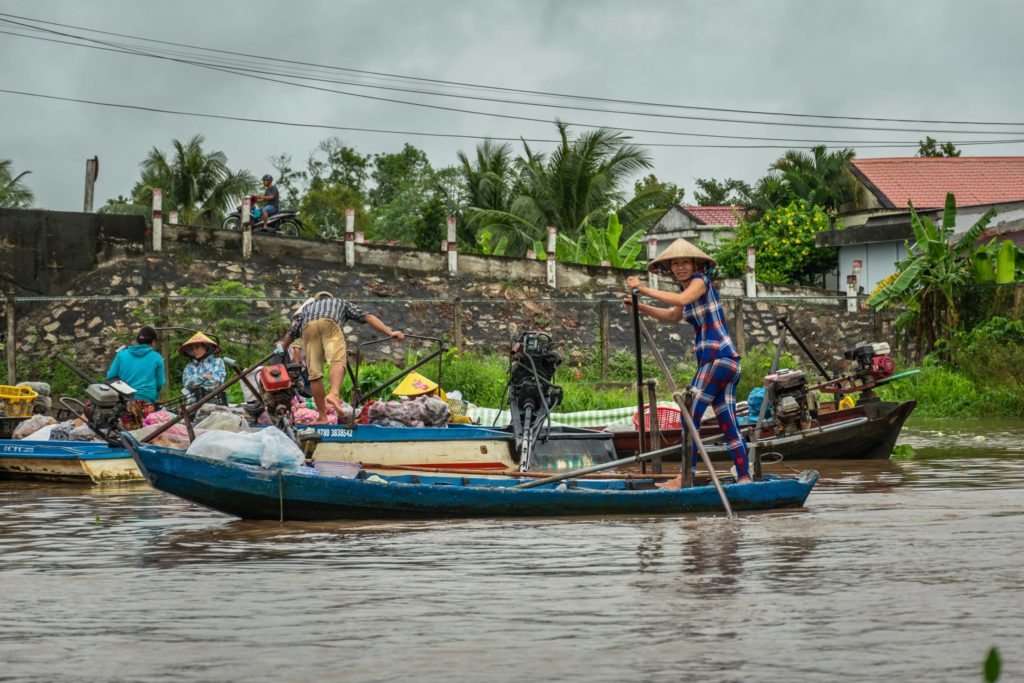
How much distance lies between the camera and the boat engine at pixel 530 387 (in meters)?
12.2

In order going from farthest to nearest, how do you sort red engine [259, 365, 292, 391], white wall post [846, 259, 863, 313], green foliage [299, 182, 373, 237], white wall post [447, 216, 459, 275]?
1. green foliage [299, 182, 373, 237]
2. white wall post [447, 216, 459, 275]
3. white wall post [846, 259, 863, 313]
4. red engine [259, 365, 292, 391]

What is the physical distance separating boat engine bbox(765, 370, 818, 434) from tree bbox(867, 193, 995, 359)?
11.3 meters

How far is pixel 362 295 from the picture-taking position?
26.3 m

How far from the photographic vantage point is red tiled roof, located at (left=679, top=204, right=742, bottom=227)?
4928 centimetres

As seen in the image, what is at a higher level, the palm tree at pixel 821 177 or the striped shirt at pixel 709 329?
the palm tree at pixel 821 177

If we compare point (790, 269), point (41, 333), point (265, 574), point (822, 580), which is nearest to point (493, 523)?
point (265, 574)

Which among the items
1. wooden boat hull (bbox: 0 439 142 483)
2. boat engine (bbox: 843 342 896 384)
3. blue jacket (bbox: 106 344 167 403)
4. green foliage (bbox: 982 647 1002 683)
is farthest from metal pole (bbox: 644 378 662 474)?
green foliage (bbox: 982 647 1002 683)

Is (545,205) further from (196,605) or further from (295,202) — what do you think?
(196,605)

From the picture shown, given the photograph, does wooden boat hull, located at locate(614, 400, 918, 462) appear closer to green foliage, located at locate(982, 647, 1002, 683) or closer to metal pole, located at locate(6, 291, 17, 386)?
metal pole, located at locate(6, 291, 17, 386)

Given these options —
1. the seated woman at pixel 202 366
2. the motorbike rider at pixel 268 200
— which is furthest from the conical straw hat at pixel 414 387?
the motorbike rider at pixel 268 200

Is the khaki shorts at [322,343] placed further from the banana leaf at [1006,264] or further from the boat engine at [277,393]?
the banana leaf at [1006,264]

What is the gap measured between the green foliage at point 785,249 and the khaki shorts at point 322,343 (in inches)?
1052

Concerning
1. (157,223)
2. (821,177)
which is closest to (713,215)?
(821,177)

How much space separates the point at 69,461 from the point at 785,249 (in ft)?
95.5
